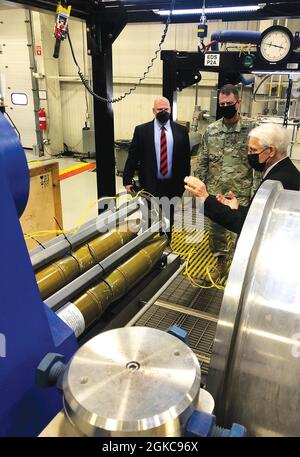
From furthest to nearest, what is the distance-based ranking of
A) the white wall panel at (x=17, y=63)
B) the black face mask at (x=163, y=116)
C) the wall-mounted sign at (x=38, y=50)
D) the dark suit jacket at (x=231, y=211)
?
the white wall panel at (x=17, y=63) < the wall-mounted sign at (x=38, y=50) < the black face mask at (x=163, y=116) < the dark suit jacket at (x=231, y=211)

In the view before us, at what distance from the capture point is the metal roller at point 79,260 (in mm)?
1801

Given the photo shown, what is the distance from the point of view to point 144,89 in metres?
8.76

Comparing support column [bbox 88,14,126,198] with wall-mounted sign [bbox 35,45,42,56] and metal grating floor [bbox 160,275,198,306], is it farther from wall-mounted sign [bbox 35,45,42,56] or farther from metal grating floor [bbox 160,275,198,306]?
wall-mounted sign [bbox 35,45,42,56]

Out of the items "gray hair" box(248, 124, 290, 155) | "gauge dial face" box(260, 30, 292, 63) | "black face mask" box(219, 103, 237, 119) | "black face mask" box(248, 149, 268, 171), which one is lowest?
"black face mask" box(248, 149, 268, 171)

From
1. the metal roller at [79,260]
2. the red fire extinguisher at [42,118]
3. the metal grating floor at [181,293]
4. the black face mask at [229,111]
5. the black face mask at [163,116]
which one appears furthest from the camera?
the red fire extinguisher at [42,118]

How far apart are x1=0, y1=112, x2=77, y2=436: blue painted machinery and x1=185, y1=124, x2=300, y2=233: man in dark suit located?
1188 millimetres

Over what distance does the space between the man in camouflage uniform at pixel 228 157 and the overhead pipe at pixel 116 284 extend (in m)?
0.99

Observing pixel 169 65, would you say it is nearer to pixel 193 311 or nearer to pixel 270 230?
pixel 193 311

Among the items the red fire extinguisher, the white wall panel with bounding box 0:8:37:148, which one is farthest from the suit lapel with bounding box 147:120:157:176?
the white wall panel with bounding box 0:8:37:148

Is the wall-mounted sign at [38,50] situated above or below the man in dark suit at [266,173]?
above

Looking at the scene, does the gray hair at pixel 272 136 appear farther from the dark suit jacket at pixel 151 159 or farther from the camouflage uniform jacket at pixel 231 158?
the dark suit jacket at pixel 151 159

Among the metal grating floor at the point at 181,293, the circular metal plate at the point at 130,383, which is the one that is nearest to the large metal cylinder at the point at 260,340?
the circular metal plate at the point at 130,383

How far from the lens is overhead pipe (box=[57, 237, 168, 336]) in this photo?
1835 mm

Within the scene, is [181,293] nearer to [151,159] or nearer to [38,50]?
[151,159]
